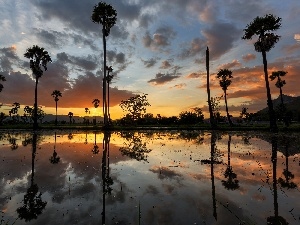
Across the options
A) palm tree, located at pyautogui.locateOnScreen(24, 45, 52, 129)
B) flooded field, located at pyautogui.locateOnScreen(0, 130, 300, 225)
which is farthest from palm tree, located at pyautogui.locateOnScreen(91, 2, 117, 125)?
flooded field, located at pyautogui.locateOnScreen(0, 130, 300, 225)

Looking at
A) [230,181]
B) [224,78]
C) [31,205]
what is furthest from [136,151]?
[224,78]

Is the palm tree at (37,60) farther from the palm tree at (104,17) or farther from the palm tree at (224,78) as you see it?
the palm tree at (224,78)

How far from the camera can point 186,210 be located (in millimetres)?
6656

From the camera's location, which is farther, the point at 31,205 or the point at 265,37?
the point at 265,37

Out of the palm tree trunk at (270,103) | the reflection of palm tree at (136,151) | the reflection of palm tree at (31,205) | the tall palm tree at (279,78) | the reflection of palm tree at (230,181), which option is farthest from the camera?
the tall palm tree at (279,78)

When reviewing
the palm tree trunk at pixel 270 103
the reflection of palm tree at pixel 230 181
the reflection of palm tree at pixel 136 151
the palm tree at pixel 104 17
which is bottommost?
the reflection of palm tree at pixel 230 181

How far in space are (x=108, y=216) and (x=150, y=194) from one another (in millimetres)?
2152

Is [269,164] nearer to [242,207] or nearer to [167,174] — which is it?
[167,174]

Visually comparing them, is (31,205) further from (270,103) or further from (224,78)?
(224,78)

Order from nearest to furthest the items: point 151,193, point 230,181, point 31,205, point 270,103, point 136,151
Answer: point 31,205 < point 151,193 < point 230,181 < point 136,151 < point 270,103

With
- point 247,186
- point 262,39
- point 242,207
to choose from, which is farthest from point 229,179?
point 262,39

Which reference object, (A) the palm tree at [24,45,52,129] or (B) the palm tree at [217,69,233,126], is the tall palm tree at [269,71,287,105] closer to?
(B) the palm tree at [217,69,233,126]

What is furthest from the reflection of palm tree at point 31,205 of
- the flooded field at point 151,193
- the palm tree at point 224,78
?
the palm tree at point 224,78

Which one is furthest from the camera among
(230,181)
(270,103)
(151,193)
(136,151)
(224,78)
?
(224,78)
